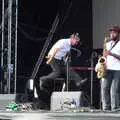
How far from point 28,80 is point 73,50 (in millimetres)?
1415

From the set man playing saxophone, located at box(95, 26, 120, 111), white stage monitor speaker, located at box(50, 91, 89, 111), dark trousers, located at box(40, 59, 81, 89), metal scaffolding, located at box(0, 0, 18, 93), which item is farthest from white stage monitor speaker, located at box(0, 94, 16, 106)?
man playing saxophone, located at box(95, 26, 120, 111)

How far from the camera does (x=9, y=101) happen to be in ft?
37.7

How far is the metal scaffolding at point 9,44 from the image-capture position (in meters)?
12.3

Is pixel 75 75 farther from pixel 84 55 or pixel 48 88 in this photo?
pixel 84 55

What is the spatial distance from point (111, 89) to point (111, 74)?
0.95ft

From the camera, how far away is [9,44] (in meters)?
12.3

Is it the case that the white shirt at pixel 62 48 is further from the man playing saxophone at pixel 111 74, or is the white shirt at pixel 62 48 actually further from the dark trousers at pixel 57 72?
the man playing saxophone at pixel 111 74

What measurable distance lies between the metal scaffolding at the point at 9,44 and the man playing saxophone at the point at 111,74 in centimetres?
302

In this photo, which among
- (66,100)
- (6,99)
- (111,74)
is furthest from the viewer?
(6,99)

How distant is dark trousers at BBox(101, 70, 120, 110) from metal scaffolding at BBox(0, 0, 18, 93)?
3049 millimetres

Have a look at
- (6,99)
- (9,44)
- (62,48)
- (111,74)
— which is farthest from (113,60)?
(9,44)

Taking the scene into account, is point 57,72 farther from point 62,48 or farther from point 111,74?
point 111,74

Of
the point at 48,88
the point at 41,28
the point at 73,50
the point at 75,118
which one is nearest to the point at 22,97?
the point at 48,88

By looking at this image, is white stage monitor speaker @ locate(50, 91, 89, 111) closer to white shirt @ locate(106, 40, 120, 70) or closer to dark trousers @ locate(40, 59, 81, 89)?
white shirt @ locate(106, 40, 120, 70)
